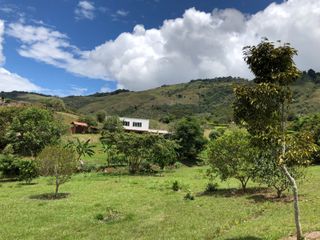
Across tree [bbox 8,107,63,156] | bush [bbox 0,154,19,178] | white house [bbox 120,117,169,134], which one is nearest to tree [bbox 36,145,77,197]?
bush [bbox 0,154,19,178]

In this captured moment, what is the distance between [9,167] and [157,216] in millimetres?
45681

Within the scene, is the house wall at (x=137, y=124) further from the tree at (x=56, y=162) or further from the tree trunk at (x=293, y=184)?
the tree trunk at (x=293, y=184)

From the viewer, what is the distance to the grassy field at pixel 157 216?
893 inches

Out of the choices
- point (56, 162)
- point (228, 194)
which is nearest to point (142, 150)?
point (56, 162)

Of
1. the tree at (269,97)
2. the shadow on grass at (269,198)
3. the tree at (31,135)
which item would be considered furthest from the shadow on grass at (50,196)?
the tree at (31,135)

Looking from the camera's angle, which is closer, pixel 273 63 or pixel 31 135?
pixel 273 63

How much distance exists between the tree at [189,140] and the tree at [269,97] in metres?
80.5

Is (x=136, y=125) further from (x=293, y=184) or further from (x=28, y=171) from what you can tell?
(x=293, y=184)

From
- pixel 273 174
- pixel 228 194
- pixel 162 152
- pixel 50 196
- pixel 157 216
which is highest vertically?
pixel 162 152

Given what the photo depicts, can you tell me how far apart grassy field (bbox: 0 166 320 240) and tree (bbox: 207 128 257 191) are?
2.24 metres

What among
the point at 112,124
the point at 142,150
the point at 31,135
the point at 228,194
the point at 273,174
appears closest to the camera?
the point at 273,174

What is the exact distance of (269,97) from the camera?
17922 mm

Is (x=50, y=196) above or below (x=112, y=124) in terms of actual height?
below

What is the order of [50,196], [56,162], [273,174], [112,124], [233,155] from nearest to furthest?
[273,174] → [233,155] → [50,196] → [56,162] → [112,124]
